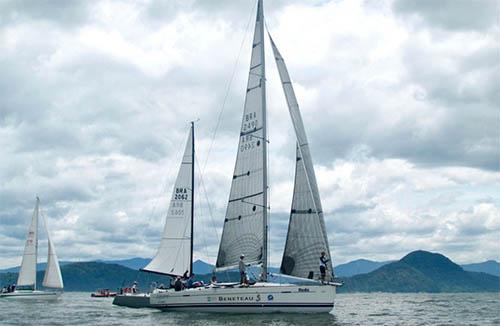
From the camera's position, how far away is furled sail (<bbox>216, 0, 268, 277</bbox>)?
39.5 m

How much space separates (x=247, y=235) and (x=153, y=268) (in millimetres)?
12843

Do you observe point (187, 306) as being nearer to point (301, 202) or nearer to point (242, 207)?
point (242, 207)

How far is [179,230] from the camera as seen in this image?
50.1 m

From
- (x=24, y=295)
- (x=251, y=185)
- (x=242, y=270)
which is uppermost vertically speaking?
(x=251, y=185)

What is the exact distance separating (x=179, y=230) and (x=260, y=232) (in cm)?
1240

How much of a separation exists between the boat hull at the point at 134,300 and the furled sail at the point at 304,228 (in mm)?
13797

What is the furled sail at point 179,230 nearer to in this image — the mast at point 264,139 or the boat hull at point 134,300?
the boat hull at point 134,300

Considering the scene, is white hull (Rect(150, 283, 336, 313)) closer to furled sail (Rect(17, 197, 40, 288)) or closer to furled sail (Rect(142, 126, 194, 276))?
furled sail (Rect(142, 126, 194, 276))

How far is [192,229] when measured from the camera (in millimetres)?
50188

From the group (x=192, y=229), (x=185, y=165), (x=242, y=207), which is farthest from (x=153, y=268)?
(x=242, y=207)

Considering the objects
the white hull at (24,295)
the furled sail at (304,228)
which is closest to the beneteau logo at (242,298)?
the furled sail at (304,228)

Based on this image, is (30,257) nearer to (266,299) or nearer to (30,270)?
(30,270)

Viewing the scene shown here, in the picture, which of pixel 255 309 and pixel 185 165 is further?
pixel 185 165

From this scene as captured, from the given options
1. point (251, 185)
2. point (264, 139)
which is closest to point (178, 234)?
point (251, 185)
